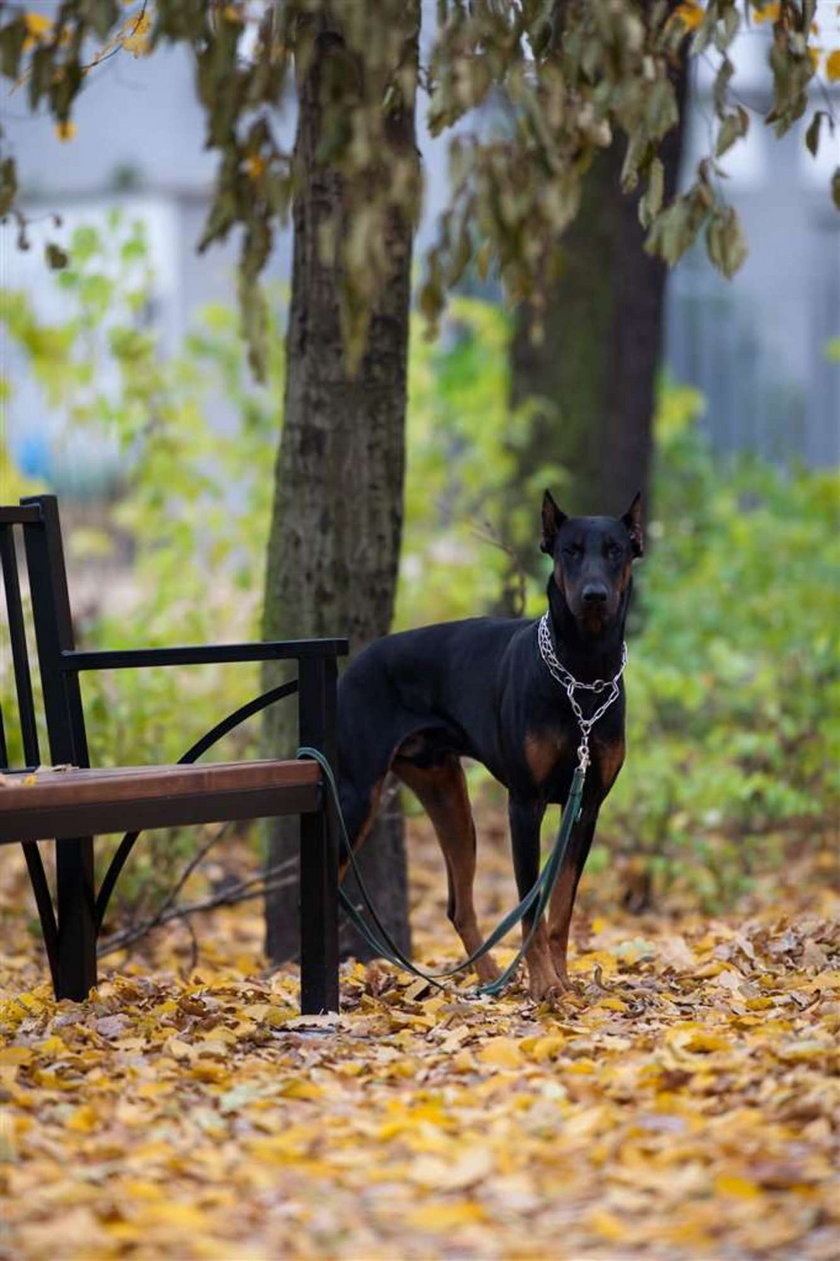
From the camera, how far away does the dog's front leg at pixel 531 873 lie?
211 inches

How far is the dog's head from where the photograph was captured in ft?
17.1

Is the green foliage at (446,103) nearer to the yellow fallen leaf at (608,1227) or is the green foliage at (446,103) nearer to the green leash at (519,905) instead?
the green leash at (519,905)

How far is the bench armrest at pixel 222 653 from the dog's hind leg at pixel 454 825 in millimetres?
1131

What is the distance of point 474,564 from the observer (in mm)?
11383

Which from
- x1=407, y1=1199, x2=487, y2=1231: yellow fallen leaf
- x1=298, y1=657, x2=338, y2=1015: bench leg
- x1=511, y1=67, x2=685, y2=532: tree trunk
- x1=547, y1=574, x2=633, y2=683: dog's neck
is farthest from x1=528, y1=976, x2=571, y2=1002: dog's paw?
x1=511, y1=67, x2=685, y2=532: tree trunk

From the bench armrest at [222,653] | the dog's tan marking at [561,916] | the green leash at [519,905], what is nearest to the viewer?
the bench armrest at [222,653]

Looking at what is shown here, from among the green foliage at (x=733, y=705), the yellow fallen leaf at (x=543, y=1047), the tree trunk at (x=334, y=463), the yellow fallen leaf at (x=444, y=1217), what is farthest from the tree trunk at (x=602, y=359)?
the yellow fallen leaf at (x=444, y=1217)

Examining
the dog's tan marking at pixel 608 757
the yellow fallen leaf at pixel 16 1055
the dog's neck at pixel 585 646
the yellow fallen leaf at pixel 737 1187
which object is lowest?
the yellow fallen leaf at pixel 16 1055

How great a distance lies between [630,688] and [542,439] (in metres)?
4.12

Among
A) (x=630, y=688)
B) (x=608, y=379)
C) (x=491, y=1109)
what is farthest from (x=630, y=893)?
(x=491, y=1109)

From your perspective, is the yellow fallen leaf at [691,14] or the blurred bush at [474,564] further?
the blurred bush at [474,564]

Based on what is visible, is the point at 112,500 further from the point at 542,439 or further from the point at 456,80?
the point at 456,80

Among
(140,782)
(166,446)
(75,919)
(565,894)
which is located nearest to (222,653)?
(140,782)

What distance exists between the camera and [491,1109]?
4012 millimetres
